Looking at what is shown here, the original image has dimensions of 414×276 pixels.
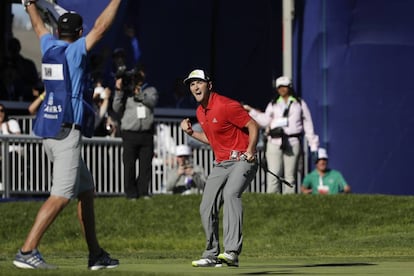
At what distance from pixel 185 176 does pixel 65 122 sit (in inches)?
457

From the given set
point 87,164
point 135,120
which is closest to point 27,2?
point 135,120

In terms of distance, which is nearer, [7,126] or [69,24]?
[69,24]

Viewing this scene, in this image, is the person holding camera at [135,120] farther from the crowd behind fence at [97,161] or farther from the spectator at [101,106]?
the spectator at [101,106]

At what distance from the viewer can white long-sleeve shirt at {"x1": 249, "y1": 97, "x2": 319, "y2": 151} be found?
894 inches

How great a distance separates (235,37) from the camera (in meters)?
26.6

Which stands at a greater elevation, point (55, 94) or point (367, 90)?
point (55, 94)

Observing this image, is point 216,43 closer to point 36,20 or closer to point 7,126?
point 7,126

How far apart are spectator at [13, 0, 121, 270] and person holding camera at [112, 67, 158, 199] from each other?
31.9ft

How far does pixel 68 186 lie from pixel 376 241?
8.45 meters

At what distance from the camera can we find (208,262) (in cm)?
1373

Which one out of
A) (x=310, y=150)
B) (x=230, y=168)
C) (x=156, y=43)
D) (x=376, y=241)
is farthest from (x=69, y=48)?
(x=156, y=43)

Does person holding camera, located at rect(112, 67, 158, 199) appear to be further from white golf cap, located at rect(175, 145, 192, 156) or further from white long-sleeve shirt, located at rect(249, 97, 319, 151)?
white long-sleeve shirt, located at rect(249, 97, 319, 151)

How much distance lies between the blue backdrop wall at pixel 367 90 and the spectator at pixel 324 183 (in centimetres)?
70

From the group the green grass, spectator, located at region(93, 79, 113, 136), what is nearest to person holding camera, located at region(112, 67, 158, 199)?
the green grass
